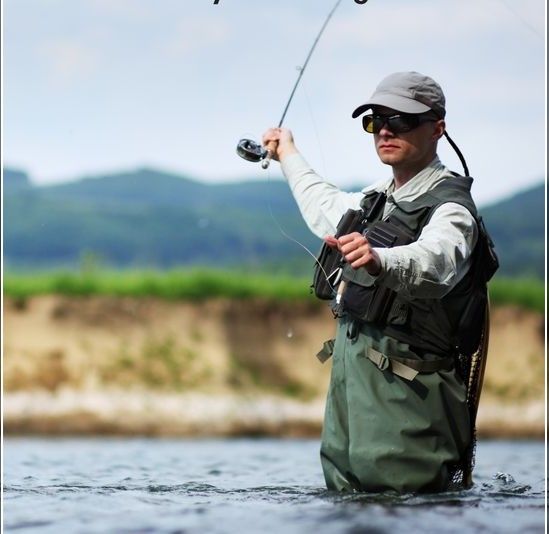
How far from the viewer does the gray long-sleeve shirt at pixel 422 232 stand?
13.1 ft

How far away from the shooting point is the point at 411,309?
439 cm

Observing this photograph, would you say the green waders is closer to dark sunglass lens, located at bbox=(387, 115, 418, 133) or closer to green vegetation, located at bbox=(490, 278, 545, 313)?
dark sunglass lens, located at bbox=(387, 115, 418, 133)

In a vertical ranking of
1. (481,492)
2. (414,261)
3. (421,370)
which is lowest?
(481,492)

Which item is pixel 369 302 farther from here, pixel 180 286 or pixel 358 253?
pixel 180 286

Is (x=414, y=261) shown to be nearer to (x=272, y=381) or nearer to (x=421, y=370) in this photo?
(x=421, y=370)

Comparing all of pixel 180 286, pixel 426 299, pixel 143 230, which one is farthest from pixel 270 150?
pixel 143 230

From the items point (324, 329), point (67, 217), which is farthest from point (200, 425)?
point (67, 217)

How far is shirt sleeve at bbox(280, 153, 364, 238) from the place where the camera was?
491 cm

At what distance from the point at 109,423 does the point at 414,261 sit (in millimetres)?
16090

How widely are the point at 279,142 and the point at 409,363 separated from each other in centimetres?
120

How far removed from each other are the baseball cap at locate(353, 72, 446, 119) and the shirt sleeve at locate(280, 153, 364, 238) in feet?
1.56

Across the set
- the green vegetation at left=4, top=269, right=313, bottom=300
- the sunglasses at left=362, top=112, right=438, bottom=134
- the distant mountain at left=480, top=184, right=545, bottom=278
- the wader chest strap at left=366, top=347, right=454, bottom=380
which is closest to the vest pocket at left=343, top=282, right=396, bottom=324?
the wader chest strap at left=366, top=347, right=454, bottom=380

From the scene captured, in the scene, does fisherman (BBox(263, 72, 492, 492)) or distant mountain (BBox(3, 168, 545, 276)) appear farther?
distant mountain (BBox(3, 168, 545, 276))

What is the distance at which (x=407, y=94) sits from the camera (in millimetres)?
4516
